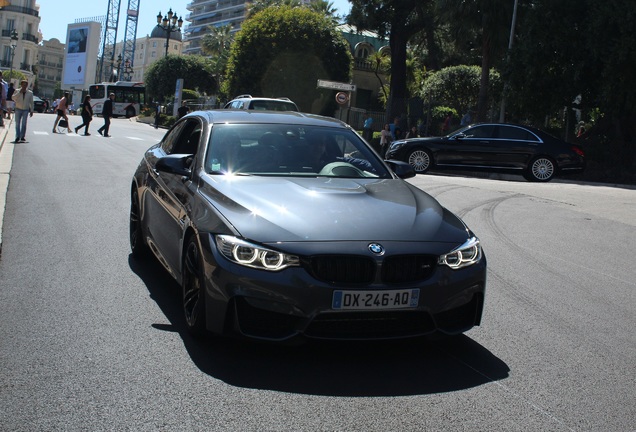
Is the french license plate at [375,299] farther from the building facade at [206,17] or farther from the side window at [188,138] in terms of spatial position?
the building facade at [206,17]

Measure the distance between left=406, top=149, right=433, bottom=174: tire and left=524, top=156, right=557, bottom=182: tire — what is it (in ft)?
8.71

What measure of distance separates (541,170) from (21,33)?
4531 inches

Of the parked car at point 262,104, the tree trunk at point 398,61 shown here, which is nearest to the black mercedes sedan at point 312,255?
the parked car at point 262,104

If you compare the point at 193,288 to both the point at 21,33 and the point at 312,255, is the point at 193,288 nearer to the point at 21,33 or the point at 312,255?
the point at 312,255

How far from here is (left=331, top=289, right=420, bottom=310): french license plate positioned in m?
4.56

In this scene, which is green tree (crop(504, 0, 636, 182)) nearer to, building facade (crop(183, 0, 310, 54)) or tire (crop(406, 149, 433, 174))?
tire (crop(406, 149, 433, 174))

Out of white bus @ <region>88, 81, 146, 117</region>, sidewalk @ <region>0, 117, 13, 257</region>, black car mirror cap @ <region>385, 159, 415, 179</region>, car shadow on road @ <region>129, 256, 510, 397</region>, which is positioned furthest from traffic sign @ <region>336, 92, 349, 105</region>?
white bus @ <region>88, 81, 146, 117</region>

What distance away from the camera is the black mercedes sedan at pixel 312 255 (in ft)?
15.1

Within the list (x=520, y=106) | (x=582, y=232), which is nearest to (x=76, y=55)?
(x=520, y=106)

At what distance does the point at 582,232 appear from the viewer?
461 inches

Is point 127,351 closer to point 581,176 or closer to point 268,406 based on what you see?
point 268,406

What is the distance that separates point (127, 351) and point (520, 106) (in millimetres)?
26203

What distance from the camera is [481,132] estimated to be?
22984 millimetres

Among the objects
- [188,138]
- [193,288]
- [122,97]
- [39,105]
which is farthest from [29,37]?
[193,288]
